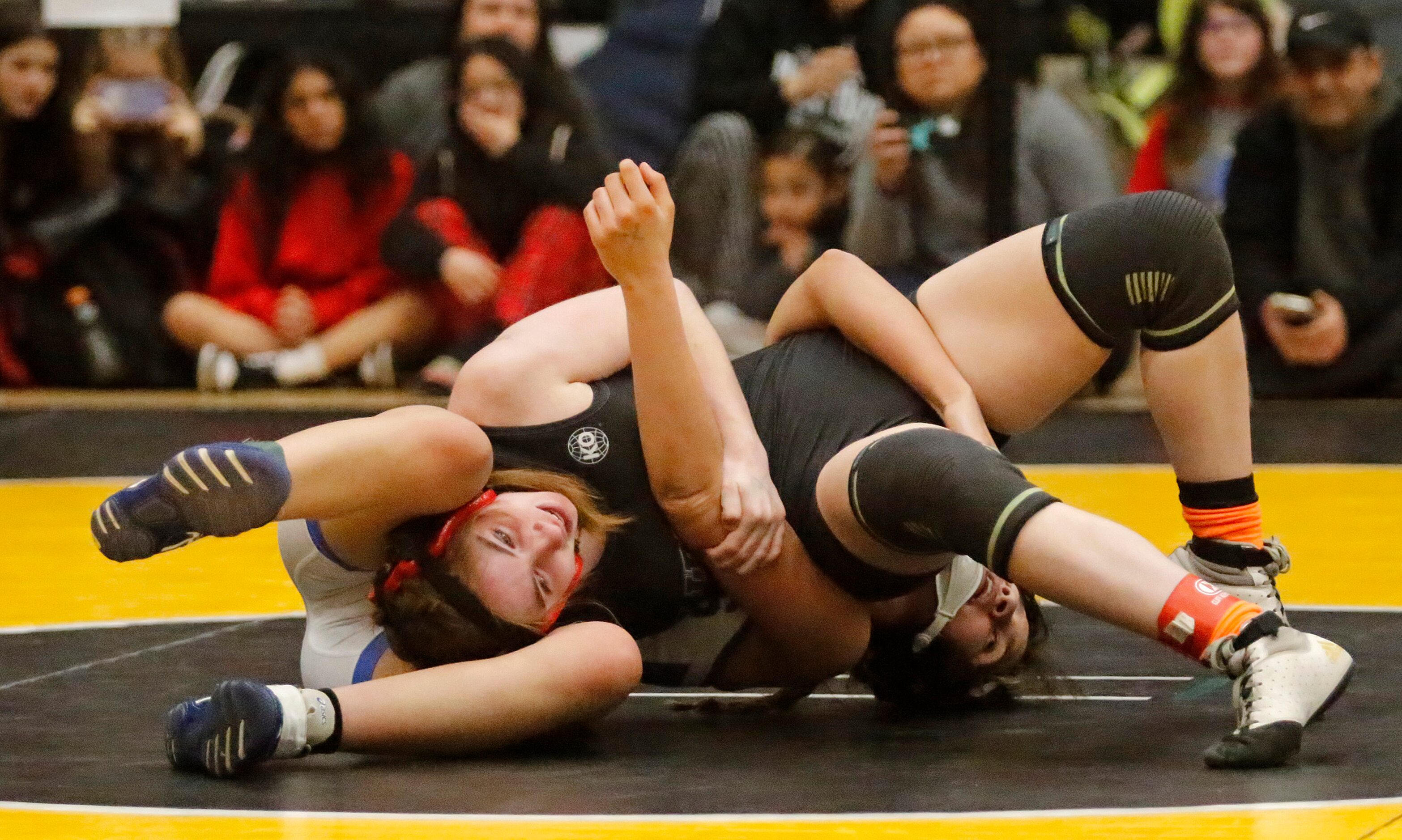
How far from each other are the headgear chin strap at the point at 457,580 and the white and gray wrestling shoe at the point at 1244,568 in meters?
0.89

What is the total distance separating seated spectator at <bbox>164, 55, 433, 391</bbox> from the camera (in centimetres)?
699

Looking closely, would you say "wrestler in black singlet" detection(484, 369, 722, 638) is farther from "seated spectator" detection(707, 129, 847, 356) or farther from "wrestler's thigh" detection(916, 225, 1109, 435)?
"seated spectator" detection(707, 129, 847, 356)

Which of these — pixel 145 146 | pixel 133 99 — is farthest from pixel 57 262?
pixel 133 99

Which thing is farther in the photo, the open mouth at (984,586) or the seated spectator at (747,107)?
the seated spectator at (747,107)

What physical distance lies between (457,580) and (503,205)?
13.7ft

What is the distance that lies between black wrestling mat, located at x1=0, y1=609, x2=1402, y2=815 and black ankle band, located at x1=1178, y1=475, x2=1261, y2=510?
267 mm

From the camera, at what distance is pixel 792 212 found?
259 inches

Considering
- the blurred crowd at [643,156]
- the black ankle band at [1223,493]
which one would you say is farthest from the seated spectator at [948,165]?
the black ankle band at [1223,493]

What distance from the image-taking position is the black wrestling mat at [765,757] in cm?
247

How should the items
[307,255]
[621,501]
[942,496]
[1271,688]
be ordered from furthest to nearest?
[307,255]
[621,501]
[942,496]
[1271,688]

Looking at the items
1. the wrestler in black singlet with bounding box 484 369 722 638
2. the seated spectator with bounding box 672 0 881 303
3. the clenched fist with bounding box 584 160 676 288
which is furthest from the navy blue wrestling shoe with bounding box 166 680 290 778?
the seated spectator with bounding box 672 0 881 303

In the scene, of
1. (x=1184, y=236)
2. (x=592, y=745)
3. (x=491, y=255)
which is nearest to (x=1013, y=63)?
(x=491, y=255)

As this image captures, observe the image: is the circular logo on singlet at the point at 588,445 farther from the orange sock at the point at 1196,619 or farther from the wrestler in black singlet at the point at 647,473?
the orange sock at the point at 1196,619

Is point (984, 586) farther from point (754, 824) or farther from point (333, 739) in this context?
point (333, 739)
